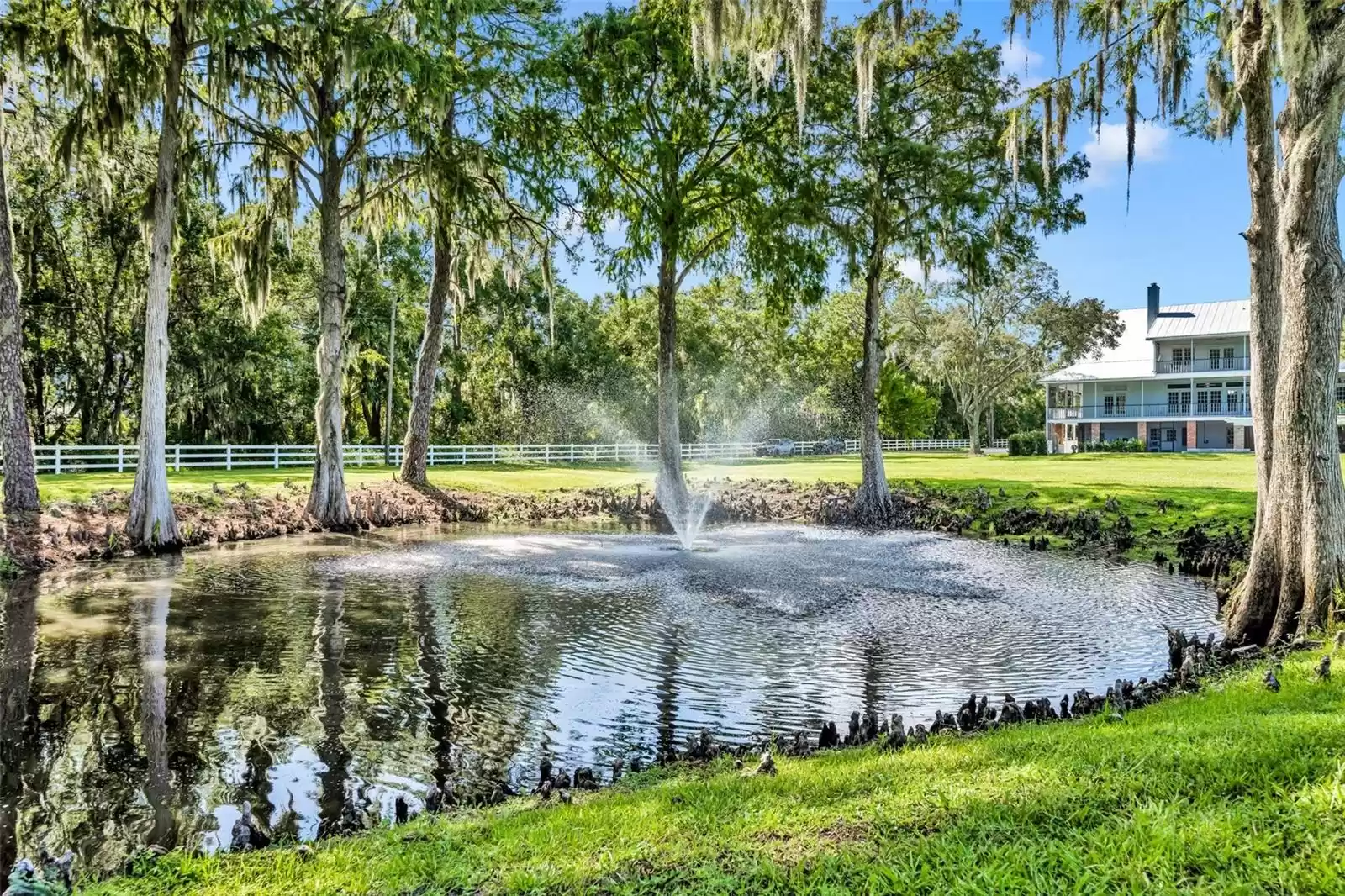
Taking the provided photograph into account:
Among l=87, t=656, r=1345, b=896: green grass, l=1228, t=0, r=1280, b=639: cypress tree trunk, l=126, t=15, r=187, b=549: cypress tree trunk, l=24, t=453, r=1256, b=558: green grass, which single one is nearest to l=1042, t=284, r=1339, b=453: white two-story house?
l=24, t=453, r=1256, b=558: green grass

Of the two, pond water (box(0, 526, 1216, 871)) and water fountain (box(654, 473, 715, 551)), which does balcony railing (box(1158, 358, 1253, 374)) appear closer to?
water fountain (box(654, 473, 715, 551))

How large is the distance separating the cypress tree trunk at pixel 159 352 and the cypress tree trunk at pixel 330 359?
371 cm

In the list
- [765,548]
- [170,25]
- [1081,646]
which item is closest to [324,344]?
→ [170,25]

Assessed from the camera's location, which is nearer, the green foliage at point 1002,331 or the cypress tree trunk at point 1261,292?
the cypress tree trunk at point 1261,292

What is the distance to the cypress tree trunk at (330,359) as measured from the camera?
19.5m

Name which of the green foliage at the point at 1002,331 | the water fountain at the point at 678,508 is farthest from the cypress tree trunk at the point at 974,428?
the water fountain at the point at 678,508

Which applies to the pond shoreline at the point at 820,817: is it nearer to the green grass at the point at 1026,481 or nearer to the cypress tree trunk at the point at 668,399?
the green grass at the point at 1026,481

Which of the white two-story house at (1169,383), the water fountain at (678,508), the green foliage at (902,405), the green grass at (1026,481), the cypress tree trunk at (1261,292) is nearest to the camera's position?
the cypress tree trunk at (1261,292)

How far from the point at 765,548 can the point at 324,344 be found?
11.1 m

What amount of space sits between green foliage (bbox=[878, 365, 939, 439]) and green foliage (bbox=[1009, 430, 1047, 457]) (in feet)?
41.1

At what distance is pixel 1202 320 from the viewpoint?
52.5m

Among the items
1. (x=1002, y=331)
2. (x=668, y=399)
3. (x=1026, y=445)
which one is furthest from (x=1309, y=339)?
(x=1026, y=445)

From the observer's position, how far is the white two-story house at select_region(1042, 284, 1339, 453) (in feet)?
165

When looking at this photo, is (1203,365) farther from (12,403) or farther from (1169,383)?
(12,403)
